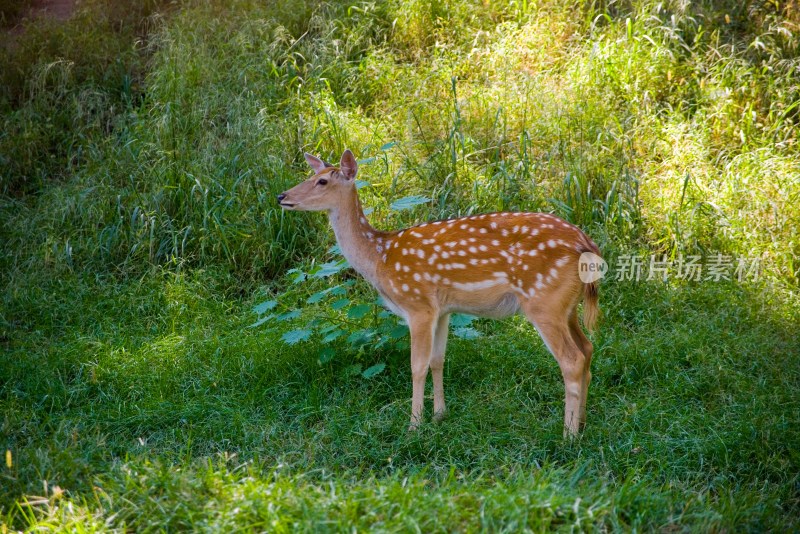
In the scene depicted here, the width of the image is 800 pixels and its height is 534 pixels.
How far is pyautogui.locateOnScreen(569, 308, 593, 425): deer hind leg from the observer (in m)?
5.50

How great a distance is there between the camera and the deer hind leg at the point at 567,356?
5.39 m

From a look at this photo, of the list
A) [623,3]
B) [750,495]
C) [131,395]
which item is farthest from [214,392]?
[623,3]

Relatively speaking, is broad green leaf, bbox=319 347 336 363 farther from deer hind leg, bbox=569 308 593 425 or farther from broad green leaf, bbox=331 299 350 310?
deer hind leg, bbox=569 308 593 425

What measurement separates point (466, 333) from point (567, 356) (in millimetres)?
1123

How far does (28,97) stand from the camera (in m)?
10.2

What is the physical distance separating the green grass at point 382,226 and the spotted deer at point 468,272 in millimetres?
365

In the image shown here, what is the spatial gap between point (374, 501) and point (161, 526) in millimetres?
957

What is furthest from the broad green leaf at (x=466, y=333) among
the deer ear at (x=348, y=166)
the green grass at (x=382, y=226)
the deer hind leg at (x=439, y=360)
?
the deer ear at (x=348, y=166)

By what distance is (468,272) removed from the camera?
5.61 meters

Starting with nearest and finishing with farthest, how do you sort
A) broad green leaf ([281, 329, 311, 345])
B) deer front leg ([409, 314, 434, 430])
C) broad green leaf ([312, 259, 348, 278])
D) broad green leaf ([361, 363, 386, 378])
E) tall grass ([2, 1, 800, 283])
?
deer front leg ([409, 314, 434, 430]) < broad green leaf ([361, 363, 386, 378]) < broad green leaf ([281, 329, 311, 345]) < broad green leaf ([312, 259, 348, 278]) < tall grass ([2, 1, 800, 283])

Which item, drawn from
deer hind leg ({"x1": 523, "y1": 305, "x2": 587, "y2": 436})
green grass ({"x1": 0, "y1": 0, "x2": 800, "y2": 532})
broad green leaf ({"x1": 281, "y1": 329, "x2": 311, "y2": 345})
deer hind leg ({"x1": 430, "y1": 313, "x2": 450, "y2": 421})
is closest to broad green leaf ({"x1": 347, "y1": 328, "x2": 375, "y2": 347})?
green grass ({"x1": 0, "y1": 0, "x2": 800, "y2": 532})

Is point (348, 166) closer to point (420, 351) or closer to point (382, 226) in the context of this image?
point (420, 351)

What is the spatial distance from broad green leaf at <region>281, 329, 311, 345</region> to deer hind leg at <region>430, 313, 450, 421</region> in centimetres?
93

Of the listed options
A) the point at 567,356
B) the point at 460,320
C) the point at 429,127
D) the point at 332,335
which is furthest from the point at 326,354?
the point at 429,127
